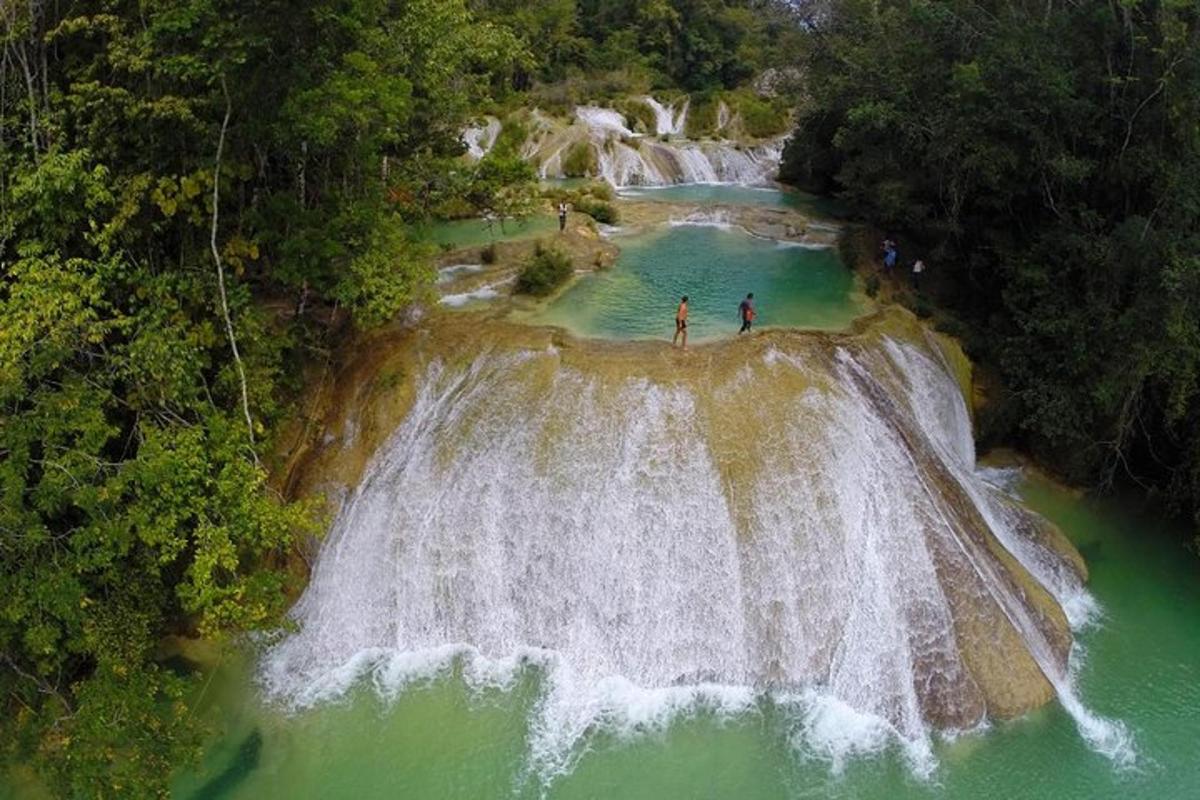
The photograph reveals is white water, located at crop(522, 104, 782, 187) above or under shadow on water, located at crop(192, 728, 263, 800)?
above

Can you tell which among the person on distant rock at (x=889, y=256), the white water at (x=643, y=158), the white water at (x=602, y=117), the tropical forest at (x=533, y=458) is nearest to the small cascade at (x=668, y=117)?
the white water at (x=602, y=117)

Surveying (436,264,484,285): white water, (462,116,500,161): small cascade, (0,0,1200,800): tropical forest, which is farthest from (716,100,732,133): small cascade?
(436,264,484,285): white water

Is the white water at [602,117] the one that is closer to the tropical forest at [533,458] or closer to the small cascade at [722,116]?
the small cascade at [722,116]

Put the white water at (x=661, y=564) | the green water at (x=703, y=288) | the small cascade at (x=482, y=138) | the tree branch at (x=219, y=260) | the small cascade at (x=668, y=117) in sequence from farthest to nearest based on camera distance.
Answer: the small cascade at (x=668, y=117)
the small cascade at (x=482, y=138)
the green water at (x=703, y=288)
the white water at (x=661, y=564)
the tree branch at (x=219, y=260)

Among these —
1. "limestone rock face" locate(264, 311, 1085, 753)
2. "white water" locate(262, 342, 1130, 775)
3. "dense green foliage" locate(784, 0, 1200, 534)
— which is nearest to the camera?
"white water" locate(262, 342, 1130, 775)

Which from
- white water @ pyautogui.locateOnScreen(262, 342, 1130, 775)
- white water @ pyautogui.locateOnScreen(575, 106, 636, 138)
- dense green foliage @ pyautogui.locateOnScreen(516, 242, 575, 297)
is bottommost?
white water @ pyautogui.locateOnScreen(262, 342, 1130, 775)

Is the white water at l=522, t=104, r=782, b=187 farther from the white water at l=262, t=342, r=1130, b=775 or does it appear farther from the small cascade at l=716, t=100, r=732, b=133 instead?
the white water at l=262, t=342, r=1130, b=775
